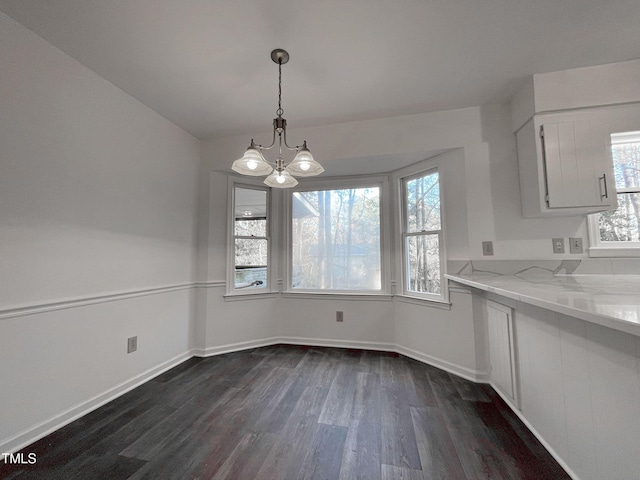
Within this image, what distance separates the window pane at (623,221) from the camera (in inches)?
82.0

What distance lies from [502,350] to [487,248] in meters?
0.89

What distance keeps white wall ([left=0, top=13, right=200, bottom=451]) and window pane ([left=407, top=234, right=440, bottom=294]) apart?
2.71 meters

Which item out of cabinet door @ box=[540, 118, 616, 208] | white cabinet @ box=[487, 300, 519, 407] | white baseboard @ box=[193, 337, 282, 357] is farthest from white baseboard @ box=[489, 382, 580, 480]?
white baseboard @ box=[193, 337, 282, 357]

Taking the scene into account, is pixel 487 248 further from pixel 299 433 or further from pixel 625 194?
pixel 299 433

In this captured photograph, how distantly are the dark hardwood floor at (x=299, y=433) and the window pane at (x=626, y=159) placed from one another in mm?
2060

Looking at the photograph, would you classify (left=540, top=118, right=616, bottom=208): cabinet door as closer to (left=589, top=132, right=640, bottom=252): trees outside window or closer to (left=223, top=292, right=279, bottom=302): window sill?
(left=589, top=132, right=640, bottom=252): trees outside window

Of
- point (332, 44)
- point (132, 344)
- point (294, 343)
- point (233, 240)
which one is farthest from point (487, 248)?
point (132, 344)

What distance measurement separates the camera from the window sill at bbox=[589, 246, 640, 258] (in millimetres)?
2038

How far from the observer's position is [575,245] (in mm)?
2209

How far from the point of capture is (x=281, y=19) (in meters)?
1.59

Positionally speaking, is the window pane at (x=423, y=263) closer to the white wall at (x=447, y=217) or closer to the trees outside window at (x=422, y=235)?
the trees outside window at (x=422, y=235)

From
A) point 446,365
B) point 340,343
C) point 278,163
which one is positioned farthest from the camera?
point 340,343

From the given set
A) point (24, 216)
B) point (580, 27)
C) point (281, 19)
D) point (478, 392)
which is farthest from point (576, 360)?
point (24, 216)

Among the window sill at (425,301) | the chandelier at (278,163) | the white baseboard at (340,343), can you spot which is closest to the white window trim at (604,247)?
the window sill at (425,301)
